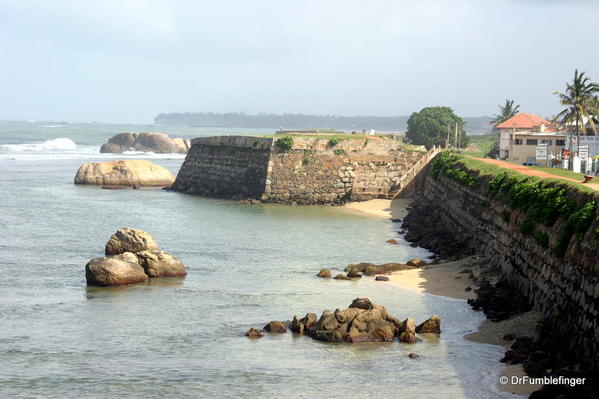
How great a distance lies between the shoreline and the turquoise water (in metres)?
0.46

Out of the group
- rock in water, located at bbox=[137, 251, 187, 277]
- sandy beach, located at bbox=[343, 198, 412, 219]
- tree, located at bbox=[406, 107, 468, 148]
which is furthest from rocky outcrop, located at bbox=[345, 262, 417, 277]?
tree, located at bbox=[406, 107, 468, 148]

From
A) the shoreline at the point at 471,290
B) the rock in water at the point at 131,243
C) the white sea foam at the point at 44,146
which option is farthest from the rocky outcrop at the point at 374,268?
the white sea foam at the point at 44,146

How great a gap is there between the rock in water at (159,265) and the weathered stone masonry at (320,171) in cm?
2915

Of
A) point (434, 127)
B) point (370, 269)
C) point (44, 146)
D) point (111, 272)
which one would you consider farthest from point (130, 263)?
point (44, 146)

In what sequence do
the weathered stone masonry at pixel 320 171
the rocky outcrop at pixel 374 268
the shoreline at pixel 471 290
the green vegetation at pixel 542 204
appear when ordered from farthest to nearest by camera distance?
the weathered stone masonry at pixel 320 171 < the rocky outcrop at pixel 374 268 < the green vegetation at pixel 542 204 < the shoreline at pixel 471 290

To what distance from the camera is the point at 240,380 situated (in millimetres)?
21375

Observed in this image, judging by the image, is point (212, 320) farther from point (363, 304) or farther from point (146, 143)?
point (146, 143)

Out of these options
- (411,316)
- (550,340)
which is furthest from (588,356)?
(411,316)

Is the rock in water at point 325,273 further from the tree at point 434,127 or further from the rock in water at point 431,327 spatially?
the tree at point 434,127

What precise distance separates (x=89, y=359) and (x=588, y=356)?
505 inches

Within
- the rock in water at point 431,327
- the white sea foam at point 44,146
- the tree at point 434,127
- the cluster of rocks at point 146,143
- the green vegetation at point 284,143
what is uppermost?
the tree at point 434,127

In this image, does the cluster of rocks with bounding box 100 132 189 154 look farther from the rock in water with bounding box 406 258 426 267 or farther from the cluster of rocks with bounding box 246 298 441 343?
the cluster of rocks with bounding box 246 298 441 343

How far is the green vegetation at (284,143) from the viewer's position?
64.7 metres

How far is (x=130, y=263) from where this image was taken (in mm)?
32594
